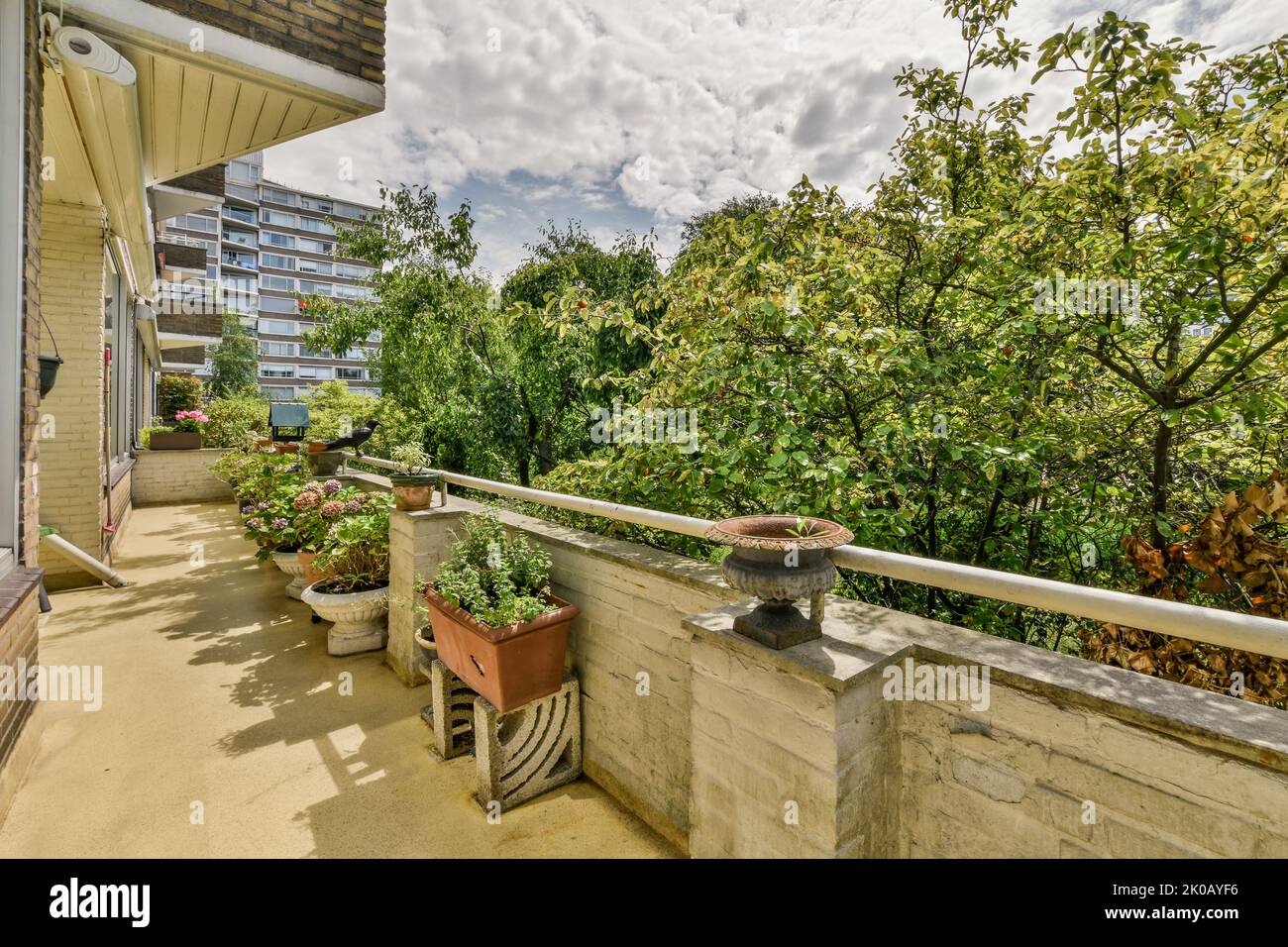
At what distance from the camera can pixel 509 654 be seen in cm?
216

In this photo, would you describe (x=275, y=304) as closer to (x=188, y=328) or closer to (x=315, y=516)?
(x=188, y=328)

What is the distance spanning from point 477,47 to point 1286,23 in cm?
402

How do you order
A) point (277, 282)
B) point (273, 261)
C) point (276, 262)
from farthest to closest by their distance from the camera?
point (276, 262)
point (273, 261)
point (277, 282)

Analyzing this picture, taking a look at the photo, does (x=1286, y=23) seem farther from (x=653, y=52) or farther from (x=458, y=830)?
(x=458, y=830)

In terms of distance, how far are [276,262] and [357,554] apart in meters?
57.8

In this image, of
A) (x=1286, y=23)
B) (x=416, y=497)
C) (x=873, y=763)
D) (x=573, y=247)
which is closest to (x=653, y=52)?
(x=1286, y=23)

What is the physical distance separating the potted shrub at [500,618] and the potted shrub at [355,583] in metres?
1.29

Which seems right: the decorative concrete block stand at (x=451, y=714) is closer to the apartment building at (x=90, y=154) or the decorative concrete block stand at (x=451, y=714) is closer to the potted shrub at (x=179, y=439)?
the apartment building at (x=90, y=154)

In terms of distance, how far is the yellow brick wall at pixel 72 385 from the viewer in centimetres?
485

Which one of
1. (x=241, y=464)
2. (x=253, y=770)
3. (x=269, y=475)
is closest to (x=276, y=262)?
(x=241, y=464)

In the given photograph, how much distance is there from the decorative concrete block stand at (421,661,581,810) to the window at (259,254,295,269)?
192 ft

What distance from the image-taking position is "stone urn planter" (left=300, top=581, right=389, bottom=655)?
3.60 metres

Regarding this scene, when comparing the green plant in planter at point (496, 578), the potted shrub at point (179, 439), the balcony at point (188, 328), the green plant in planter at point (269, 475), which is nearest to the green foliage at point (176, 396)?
the balcony at point (188, 328)
